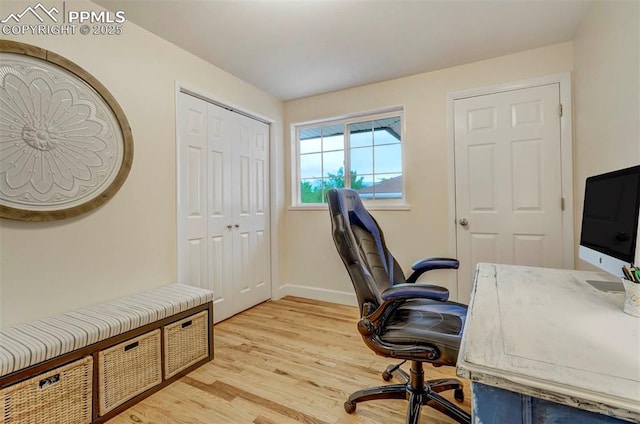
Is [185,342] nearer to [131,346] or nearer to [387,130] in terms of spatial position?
[131,346]

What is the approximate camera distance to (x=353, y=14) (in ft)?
6.15

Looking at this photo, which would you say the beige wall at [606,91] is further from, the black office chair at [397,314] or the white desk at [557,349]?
the black office chair at [397,314]

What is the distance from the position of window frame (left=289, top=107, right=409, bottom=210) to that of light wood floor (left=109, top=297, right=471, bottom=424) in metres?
1.23

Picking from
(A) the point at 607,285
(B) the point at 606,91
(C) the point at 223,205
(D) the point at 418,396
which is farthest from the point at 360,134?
(D) the point at 418,396

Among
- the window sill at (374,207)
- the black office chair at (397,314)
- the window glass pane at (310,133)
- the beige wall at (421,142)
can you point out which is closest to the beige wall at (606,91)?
the beige wall at (421,142)

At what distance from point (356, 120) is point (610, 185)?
2.28 metres

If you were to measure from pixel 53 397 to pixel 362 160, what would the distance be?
2841mm

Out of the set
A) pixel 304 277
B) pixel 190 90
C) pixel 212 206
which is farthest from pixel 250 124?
pixel 304 277

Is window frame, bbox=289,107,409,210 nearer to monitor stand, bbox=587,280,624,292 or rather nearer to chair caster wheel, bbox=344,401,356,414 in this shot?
monitor stand, bbox=587,280,624,292

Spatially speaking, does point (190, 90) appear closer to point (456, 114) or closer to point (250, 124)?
point (250, 124)

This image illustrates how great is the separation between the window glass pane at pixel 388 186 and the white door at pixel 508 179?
550mm

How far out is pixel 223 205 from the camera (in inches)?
108

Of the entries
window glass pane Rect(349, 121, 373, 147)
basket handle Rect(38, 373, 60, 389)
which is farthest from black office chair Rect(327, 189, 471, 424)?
window glass pane Rect(349, 121, 373, 147)

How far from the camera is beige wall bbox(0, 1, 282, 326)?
4.97ft
